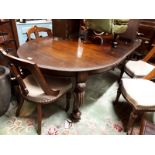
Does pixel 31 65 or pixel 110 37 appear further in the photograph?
pixel 110 37

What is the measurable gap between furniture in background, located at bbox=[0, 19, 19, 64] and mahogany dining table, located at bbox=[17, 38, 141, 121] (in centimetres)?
72

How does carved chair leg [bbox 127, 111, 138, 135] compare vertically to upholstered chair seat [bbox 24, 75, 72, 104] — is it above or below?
below

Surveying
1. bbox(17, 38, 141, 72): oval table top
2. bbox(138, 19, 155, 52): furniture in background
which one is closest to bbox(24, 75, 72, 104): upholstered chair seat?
bbox(17, 38, 141, 72): oval table top

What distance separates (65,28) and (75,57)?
0.66 meters

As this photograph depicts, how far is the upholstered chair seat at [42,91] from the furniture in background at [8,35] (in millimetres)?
997

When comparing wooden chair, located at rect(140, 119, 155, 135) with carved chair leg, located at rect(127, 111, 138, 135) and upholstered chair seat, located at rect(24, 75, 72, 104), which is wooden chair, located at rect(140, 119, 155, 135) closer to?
carved chair leg, located at rect(127, 111, 138, 135)

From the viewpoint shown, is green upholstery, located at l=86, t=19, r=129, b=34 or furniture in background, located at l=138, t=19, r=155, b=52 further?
furniture in background, located at l=138, t=19, r=155, b=52

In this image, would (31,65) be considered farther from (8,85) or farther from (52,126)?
(52,126)

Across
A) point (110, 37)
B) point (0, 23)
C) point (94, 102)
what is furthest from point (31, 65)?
point (0, 23)

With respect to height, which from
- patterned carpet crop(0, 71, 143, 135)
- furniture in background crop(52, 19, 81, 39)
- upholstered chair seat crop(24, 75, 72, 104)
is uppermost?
furniture in background crop(52, 19, 81, 39)

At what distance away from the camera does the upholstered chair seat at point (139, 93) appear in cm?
141

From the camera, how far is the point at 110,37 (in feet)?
7.11

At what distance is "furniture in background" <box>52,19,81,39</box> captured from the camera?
200 cm
